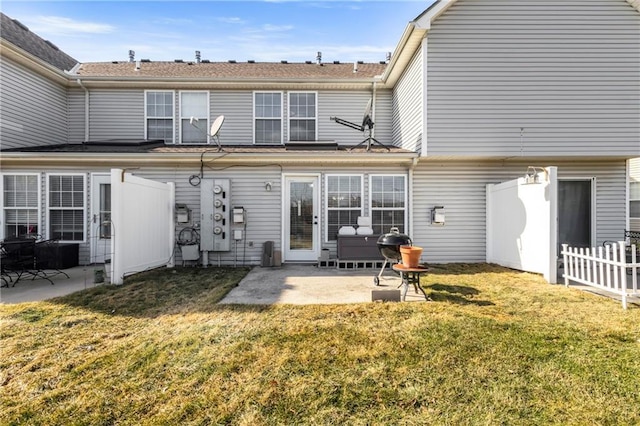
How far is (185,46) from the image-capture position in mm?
10844

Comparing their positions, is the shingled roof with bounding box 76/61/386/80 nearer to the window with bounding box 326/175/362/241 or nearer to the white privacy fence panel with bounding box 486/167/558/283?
the window with bounding box 326/175/362/241

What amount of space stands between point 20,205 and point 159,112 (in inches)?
170

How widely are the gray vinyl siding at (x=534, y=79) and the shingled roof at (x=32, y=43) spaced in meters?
11.1

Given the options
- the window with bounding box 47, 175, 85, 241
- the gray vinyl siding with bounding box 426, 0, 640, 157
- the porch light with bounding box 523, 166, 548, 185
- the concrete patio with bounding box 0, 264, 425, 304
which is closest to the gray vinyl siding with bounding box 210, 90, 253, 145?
Answer: the window with bounding box 47, 175, 85, 241

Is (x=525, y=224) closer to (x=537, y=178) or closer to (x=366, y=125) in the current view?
(x=537, y=178)

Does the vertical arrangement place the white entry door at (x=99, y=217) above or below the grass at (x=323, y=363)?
above

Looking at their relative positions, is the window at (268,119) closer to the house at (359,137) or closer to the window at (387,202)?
the house at (359,137)

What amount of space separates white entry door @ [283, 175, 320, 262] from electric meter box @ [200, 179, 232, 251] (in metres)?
1.56

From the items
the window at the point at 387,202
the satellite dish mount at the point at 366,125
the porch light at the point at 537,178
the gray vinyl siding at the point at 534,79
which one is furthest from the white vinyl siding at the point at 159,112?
the porch light at the point at 537,178

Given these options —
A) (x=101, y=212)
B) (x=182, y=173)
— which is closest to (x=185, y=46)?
(x=182, y=173)

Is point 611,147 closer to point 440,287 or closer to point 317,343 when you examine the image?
point 440,287

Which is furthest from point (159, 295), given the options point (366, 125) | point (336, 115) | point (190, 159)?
point (336, 115)

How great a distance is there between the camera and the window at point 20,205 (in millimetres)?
7156

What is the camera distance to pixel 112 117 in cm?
906
